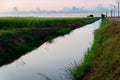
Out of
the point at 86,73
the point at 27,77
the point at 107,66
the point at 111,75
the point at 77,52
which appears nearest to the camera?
the point at 111,75

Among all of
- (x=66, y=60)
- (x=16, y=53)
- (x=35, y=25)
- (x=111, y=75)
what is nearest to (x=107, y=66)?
(x=111, y=75)

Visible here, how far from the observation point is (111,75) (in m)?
9.94

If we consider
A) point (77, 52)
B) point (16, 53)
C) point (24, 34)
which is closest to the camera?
point (77, 52)

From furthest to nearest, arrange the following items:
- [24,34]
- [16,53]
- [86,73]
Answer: [24,34] < [16,53] < [86,73]

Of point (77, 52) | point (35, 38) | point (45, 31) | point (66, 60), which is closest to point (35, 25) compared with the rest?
point (45, 31)

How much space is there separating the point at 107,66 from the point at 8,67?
727cm

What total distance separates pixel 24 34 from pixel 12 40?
4453 millimetres

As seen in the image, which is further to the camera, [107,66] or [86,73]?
[86,73]

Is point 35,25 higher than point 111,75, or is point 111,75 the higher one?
point 111,75

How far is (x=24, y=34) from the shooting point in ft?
93.7

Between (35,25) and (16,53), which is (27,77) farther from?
(35,25)

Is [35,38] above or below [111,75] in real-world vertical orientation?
below

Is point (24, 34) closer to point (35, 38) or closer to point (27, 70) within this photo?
point (35, 38)

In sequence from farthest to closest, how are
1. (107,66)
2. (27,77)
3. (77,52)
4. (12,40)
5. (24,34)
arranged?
(24,34) → (12,40) → (77,52) → (27,77) → (107,66)
